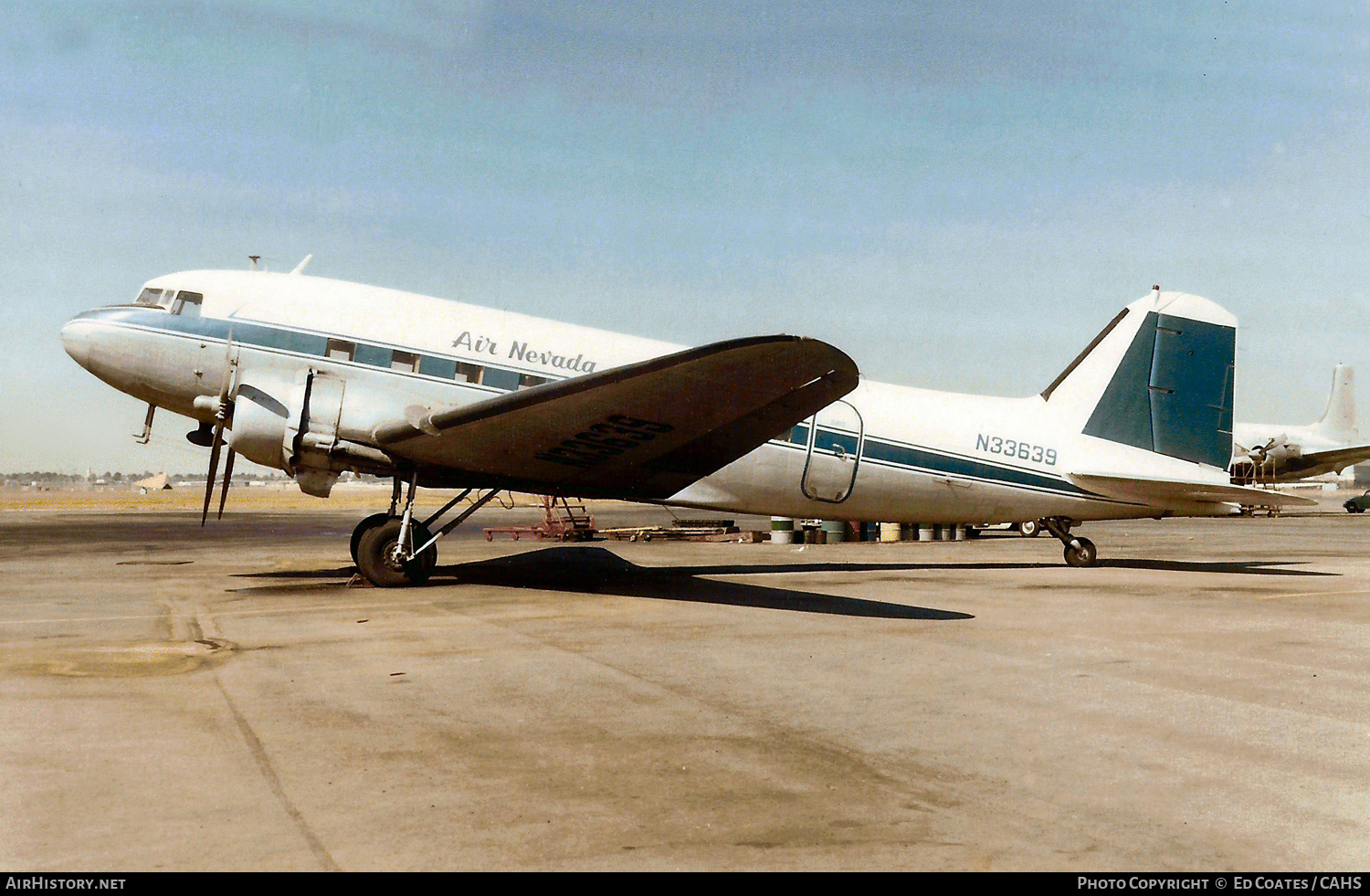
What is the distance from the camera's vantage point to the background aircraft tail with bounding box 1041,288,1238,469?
56.6 feet

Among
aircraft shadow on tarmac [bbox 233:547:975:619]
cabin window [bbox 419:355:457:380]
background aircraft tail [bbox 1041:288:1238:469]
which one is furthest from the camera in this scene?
background aircraft tail [bbox 1041:288:1238:469]

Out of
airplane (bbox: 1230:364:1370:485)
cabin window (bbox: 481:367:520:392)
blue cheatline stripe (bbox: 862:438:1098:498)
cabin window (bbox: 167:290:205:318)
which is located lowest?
blue cheatline stripe (bbox: 862:438:1098:498)

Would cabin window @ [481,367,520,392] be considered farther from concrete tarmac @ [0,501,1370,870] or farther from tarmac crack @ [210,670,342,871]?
tarmac crack @ [210,670,342,871]

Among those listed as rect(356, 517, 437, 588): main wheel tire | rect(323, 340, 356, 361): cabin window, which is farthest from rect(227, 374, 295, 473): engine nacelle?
rect(356, 517, 437, 588): main wheel tire

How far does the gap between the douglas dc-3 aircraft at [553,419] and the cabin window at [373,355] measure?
3 cm

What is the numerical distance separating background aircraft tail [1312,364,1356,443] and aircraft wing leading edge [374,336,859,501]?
6027 cm

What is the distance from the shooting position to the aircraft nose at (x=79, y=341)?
538 inches

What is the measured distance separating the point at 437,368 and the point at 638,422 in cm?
376

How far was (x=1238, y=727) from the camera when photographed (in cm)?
594

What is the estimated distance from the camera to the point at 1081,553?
59.5ft

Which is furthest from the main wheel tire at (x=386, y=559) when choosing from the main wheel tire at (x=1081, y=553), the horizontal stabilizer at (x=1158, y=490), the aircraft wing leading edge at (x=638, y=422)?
the main wheel tire at (x=1081, y=553)

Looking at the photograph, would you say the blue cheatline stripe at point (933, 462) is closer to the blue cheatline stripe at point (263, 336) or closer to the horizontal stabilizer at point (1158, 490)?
the horizontal stabilizer at point (1158, 490)

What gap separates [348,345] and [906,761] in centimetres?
1127

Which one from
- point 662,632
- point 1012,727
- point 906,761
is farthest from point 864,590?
point 906,761
